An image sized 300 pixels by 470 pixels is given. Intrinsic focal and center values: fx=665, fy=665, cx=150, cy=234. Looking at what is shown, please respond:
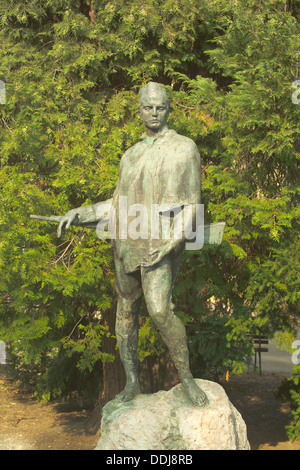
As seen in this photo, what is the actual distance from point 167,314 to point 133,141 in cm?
385

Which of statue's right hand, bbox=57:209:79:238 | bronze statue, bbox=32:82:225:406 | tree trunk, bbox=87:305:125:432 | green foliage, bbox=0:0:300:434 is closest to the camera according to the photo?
bronze statue, bbox=32:82:225:406

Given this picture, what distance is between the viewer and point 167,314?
16.0 ft

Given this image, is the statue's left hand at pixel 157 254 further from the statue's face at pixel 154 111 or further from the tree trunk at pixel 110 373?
the tree trunk at pixel 110 373

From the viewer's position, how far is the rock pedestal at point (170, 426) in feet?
15.5

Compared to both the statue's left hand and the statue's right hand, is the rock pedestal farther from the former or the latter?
the statue's right hand

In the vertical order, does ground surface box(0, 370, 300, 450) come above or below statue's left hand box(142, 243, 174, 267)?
below

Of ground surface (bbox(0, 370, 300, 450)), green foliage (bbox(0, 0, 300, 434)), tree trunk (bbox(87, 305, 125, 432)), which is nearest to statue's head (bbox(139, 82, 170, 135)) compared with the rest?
green foliage (bbox(0, 0, 300, 434))

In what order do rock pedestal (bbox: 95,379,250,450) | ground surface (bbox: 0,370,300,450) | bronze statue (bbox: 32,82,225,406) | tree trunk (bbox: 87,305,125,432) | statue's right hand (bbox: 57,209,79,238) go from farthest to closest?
ground surface (bbox: 0,370,300,450), tree trunk (bbox: 87,305,125,432), statue's right hand (bbox: 57,209,79,238), bronze statue (bbox: 32,82,225,406), rock pedestal (bbox: 95,379,250,450)

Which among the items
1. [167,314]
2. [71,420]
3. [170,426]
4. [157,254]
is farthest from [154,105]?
[71,420]

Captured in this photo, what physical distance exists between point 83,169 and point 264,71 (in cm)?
244

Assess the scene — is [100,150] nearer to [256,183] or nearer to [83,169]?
[83,169]

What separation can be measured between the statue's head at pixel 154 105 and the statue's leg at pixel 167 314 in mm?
1013

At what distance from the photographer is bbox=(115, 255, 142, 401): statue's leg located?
509 cm

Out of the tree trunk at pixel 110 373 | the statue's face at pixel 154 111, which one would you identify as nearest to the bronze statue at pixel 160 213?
the statue's face at pixel 154 111
